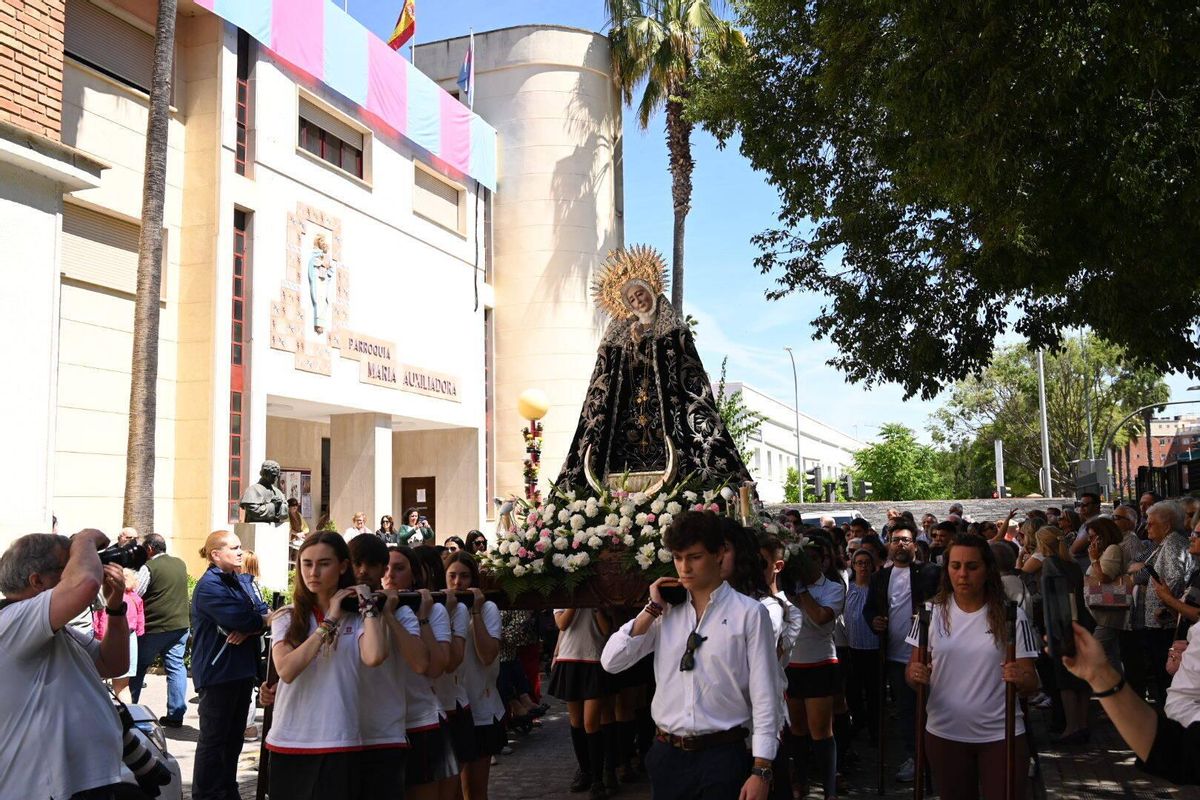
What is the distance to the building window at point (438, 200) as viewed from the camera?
1080 inches

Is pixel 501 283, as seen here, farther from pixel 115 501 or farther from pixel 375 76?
pixel 115 501

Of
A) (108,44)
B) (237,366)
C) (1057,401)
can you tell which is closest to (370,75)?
(108,44)

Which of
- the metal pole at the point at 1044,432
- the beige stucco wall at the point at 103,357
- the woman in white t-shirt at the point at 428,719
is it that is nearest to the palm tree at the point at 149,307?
the beige stucco wall at the point at 103,357

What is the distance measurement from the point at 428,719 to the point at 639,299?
486cm

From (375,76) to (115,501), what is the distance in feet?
38.3

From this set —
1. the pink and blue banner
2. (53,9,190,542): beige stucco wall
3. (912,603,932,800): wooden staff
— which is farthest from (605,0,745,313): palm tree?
(912,603,932,800): wooden staff

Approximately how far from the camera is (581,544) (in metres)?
7.05

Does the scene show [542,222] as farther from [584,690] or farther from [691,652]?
[691,652]

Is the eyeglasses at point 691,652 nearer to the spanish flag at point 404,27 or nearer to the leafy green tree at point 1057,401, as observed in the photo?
the spanish flag at point 404,27

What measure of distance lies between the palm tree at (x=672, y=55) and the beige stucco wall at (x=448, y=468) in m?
7.13

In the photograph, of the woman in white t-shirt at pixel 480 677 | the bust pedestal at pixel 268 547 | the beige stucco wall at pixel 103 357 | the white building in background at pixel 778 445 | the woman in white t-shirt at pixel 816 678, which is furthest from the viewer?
the white building in background at pixel 778 445

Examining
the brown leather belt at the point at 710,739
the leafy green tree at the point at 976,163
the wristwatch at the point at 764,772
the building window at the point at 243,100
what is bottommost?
the wristwatch at the point at 764,772

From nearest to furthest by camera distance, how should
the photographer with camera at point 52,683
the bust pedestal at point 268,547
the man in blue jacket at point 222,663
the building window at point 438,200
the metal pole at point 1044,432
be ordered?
the photographer with camera at point 52,683 < the man in blue jacket at point 222,663 < the bust pedestal at point 268,547 < the building window at point 438,200 < the metal pole at point 1044,432

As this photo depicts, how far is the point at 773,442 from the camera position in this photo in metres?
76.4
